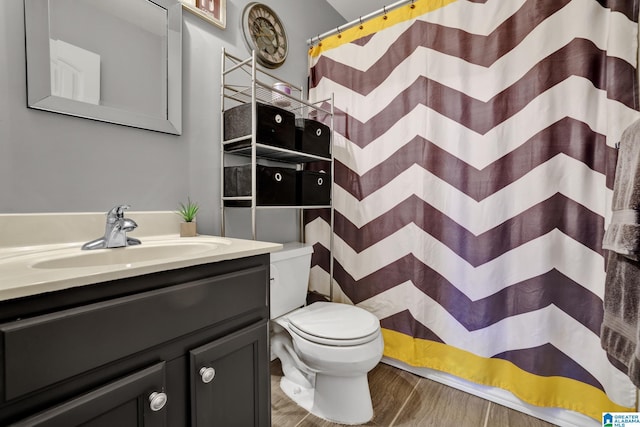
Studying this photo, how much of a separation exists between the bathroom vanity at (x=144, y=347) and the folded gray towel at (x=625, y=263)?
3.34ft

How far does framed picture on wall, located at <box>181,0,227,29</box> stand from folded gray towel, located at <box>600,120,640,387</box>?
168 centimetres

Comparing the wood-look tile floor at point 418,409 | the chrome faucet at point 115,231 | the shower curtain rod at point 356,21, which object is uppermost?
the shower curtain rod at point 356,21

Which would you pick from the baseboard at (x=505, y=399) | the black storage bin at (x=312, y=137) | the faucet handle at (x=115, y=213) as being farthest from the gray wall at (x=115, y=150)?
the baseboard at (x=505, y=399)

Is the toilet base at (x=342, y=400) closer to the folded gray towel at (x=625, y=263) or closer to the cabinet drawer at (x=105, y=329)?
the cabinet drawer at (x=105, y=329)

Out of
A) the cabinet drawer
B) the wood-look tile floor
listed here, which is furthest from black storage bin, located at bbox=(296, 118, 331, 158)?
the wood-look tile floor

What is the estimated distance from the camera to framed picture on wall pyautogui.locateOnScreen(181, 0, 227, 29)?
50.0 inches

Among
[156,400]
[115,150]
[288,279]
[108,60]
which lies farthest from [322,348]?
[108,60]

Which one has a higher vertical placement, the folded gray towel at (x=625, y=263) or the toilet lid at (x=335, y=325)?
the folded gray towel at (x=625, y=263)

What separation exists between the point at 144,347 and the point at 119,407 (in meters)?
0.12

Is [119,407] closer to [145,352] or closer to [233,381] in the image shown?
[145,352]

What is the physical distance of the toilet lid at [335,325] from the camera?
1166 mm

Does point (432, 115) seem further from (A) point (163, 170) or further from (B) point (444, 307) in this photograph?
(A) point (163, 170)

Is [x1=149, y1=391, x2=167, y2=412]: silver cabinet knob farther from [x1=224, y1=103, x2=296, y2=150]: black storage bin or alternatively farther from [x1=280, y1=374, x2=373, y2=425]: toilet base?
[x1=224, y1=103, x2=296, y2=150]: black storage bin

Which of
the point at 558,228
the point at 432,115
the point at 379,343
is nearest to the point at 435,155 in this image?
the point at 432,115
